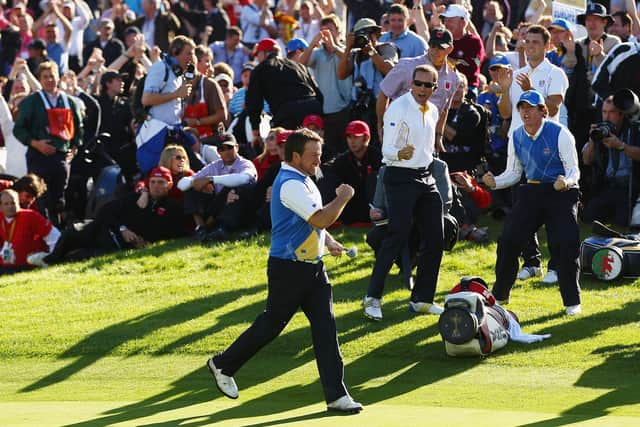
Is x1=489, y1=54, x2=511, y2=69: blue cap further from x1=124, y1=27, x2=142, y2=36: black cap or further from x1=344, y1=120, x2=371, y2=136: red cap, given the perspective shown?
x1=124, y1=27, x2=142, y2=36: black cap

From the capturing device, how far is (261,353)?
38.0 feet

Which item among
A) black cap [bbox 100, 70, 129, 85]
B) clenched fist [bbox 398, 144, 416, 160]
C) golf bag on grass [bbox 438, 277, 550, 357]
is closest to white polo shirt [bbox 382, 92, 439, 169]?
clenched fist [bbox 398, 144, 416, 160]

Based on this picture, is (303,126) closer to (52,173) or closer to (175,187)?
(175,187)

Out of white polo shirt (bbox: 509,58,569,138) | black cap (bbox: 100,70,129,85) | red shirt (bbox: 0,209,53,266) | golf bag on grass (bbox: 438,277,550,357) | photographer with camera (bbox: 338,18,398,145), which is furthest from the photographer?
black cap (bbox: 100,70,129,85)

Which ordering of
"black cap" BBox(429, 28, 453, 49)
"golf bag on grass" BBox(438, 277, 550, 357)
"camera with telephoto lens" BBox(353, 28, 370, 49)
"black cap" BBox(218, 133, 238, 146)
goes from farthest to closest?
"black cap" BBox(218, 133, 238, 146) < "camera with telephoto lens" BBox(353, 28, 370, 49) < "black cap" BBox(429, 28, 453, 49) < "golf bag on grass" BBox(438, 277, 550, 357)

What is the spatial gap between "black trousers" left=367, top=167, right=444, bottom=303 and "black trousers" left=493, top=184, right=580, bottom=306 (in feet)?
2.43

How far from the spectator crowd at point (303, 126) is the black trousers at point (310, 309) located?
3.35 meters

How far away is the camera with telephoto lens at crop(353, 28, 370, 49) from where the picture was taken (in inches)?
537

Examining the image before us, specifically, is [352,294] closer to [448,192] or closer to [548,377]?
[448,192]

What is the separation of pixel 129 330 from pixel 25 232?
12.5 ft

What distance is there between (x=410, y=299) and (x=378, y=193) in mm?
1084

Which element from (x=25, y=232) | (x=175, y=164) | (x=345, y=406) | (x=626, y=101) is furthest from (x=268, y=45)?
(x=345, y=406)

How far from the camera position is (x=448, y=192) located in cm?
1234

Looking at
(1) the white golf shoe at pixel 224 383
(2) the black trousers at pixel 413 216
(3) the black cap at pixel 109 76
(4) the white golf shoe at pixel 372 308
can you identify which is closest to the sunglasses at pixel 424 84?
(2) the black trousers at pixel 413 216
